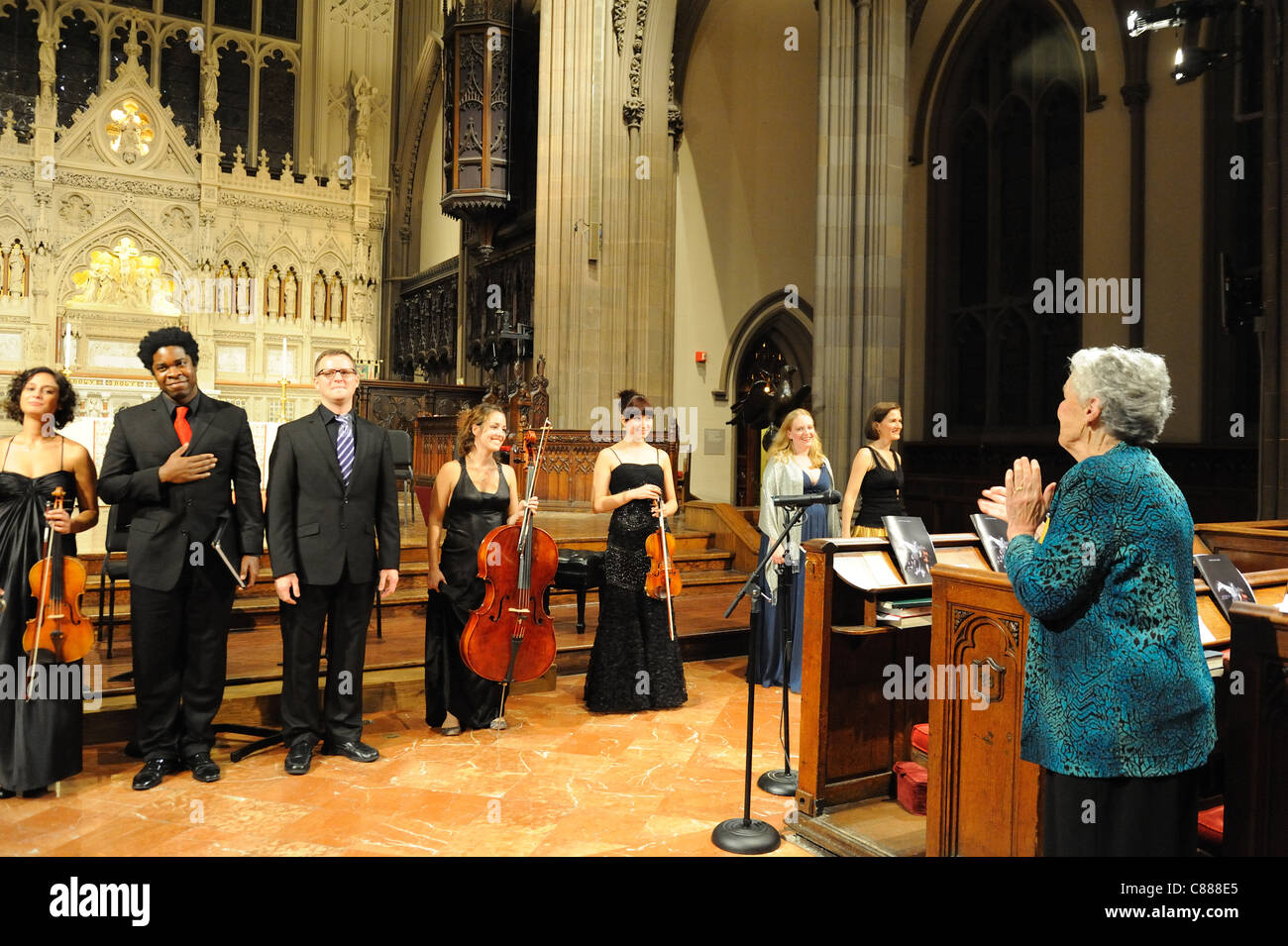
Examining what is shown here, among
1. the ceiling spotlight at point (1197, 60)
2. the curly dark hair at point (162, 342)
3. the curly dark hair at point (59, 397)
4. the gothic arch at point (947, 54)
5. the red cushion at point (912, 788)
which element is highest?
the gothic arch at point (947, 54)

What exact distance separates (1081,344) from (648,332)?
196 inches

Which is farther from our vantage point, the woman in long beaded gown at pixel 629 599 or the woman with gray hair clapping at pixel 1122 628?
the woman in long beaded gown at pixel 629 599

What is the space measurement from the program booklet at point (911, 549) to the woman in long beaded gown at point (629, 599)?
62.4 inches

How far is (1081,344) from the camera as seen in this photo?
10500 millimetres

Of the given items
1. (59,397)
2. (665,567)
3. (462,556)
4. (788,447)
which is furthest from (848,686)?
(59,397)

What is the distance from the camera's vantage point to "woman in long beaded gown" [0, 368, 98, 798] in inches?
135

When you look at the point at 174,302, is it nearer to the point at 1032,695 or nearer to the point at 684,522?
the point at 684,522

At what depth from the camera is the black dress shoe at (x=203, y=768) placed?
3721mm

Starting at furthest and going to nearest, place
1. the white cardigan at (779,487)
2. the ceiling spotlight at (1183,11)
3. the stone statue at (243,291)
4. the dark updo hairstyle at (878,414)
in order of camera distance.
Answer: the stone statue at (243,291)
the ceiling spotlight at (1183,11)
the dark updo hairstyle at (878,414)
the white cardigan at (779,487)

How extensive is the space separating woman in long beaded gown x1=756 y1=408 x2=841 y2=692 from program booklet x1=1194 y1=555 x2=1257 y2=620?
2.38 metres

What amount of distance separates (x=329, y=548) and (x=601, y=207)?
7975 mm

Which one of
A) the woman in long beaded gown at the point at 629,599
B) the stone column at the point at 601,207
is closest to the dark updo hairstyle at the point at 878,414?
the woman in long beaded gown at the point at 629,599

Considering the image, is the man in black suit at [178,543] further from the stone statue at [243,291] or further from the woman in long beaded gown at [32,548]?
the stone statue at [243,291]

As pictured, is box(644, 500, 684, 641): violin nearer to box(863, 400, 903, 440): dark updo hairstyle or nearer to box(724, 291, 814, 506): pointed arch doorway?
box(863, 400, 903, 440): dark updo hairstyle
